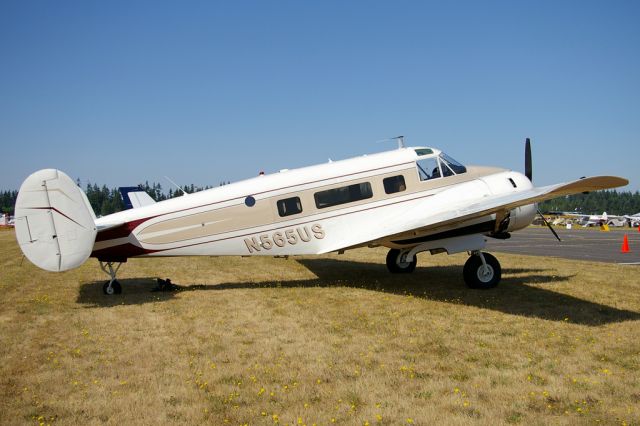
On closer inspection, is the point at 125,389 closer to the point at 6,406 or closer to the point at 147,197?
the point at 6,406

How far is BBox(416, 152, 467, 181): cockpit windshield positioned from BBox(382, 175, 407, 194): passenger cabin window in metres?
0.59

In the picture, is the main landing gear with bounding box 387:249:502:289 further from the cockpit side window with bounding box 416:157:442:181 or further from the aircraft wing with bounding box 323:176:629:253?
the cockpit side window with bounding box 416:157:442:181

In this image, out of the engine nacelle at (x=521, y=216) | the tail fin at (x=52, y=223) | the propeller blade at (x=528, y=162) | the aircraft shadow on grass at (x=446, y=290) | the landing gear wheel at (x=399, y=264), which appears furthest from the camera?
the landing gear wheel at (x=399, y=264)

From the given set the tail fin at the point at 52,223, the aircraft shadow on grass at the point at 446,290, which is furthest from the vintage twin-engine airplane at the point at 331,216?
the tail fin at the point at 52,223

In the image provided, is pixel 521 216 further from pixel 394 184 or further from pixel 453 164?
pixel 394 184

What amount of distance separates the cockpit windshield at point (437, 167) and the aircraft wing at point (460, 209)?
28.2 inches

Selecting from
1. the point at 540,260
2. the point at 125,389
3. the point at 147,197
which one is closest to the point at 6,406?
the point at 125,389

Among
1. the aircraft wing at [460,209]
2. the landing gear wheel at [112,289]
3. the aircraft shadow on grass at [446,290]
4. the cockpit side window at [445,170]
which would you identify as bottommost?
the aircraft shadow on grass at [446,290]

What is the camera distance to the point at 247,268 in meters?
18.2

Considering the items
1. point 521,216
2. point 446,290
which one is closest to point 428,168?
point 521,216

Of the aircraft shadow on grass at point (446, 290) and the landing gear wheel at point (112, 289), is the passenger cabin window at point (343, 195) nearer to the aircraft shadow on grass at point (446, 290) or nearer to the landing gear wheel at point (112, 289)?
the aircraft shadow on grass at point (446, 290)

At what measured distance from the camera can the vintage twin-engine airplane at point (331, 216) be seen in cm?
1238

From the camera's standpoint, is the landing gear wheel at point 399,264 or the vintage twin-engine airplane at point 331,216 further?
the landing gear wheel at point 399,264

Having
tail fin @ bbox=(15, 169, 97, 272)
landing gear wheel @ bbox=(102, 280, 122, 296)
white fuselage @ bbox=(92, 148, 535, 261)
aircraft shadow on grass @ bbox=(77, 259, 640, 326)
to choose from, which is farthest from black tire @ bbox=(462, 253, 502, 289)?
tail fin @ bbox=(15, 169, 97, 272)
